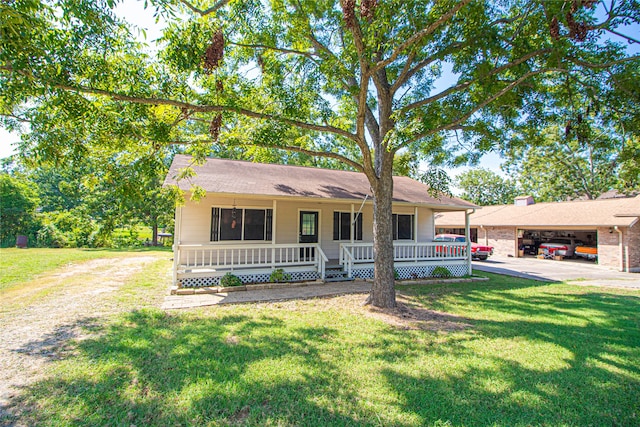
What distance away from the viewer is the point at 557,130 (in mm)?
29156

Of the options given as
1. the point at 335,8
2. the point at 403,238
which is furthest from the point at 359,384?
the point at 403,238

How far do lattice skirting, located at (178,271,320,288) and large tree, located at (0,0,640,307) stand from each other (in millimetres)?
3593

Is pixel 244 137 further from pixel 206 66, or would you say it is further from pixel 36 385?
pixel 36 385

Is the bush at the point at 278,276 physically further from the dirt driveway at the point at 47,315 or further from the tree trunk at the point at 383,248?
the tree trunk at the point at 383,248

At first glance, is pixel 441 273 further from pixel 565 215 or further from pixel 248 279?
pixel 565 215

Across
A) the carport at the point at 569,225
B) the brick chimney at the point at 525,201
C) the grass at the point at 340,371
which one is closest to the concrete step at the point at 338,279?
the grass at the point at 340,371

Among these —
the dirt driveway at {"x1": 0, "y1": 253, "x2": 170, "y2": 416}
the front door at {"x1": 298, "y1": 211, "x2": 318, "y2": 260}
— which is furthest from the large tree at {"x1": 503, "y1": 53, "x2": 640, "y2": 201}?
the dirt driveway at {"x1": 0, "y1": 253, "x2": 170, "y2": 416}

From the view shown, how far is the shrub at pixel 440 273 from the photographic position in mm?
12523

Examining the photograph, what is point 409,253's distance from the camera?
41.0 ft

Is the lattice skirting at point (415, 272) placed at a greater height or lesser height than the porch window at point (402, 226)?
lesser

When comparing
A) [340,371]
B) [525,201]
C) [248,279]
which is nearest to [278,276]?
[248,279]

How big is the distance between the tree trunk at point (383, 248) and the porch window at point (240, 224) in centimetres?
518

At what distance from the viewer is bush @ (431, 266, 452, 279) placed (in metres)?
12.5

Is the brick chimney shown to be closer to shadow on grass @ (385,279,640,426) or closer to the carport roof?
the carport roof
